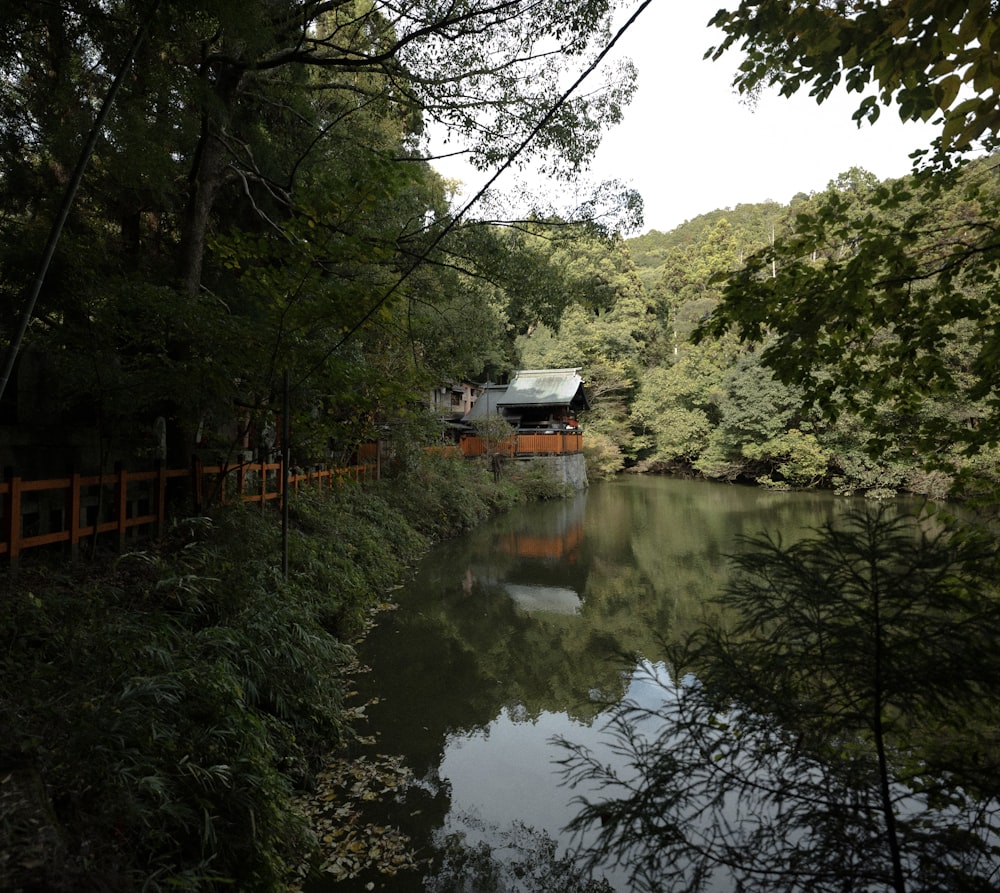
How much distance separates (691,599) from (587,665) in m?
2.96

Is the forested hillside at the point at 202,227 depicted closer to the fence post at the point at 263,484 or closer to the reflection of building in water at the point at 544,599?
the fence post at the point at 263,484

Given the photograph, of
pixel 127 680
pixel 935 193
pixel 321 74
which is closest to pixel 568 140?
pixel 321 74

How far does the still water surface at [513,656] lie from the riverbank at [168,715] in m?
0.62

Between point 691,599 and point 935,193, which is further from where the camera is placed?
point 691,599

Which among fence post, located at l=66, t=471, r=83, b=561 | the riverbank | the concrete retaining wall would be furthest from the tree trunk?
the concrete retaining wall

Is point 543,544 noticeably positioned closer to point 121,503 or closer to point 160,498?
point 160,498

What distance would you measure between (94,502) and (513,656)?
4331 millimetres

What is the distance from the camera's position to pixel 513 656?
251 inches

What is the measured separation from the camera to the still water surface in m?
3.72

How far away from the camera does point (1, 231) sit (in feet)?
18.5

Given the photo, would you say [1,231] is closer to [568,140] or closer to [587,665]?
[568,140]

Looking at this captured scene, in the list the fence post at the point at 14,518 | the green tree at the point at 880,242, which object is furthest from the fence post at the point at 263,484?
the green tree at the point at 880,242

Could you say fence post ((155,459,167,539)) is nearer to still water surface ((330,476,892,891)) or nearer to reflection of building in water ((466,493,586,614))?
still water surface ((330,476,892,891))

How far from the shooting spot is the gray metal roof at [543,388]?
25.3 m
